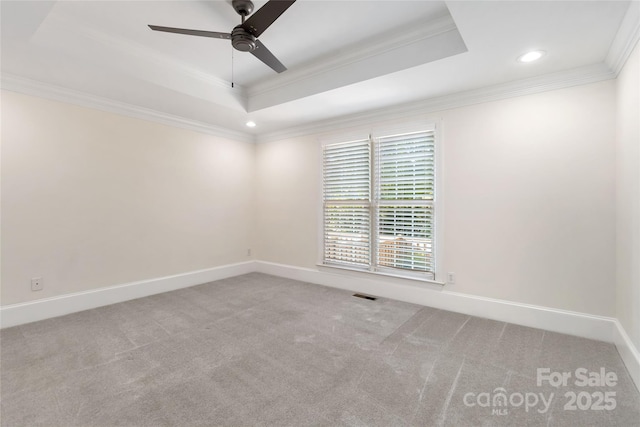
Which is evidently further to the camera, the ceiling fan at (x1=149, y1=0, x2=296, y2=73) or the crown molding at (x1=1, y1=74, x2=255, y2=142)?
the crown molding at (x1=1, y1=74, x2=255, y2=142)

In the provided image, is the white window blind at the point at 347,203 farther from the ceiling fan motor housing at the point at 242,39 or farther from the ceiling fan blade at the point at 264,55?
the ceiling fan motor housing at the point at 242,39

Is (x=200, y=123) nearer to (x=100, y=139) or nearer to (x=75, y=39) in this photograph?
(x=100, y=139)

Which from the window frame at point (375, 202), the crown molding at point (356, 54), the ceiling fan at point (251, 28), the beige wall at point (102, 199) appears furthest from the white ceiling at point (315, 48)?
the beige wall at point (102, 199)

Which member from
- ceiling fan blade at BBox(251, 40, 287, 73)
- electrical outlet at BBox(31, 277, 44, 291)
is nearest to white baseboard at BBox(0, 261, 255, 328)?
electrical outlet at BBox(31, 277, 44, 291)

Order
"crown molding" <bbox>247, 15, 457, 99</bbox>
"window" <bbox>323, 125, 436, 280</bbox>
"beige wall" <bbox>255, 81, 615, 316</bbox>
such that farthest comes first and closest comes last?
"window" <bbox>323, 125, 436, 280</bbox> → "beige wall" <bbox>255, 81, 615, 316</bbox> → "crown molding" <bbox>247, 15, 457, 99</bbox>

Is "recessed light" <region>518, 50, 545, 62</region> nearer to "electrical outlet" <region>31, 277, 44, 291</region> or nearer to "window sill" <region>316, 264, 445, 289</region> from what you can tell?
"window sill" <region>316, 264, 445, 289</region>

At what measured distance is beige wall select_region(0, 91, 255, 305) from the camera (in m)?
3.06

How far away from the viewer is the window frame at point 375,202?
139 inches

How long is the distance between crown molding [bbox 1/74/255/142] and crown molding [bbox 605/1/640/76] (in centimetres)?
485

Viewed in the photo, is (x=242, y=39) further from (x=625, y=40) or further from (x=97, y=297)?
(x=97, y=297)

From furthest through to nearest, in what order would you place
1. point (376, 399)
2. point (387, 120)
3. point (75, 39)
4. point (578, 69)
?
point (387, 120) < point (578, 69) < point (75, 39) < point (376, 399)

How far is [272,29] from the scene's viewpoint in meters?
2.69

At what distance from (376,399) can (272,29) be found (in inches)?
127

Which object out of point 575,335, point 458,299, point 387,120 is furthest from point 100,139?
point 575,335
